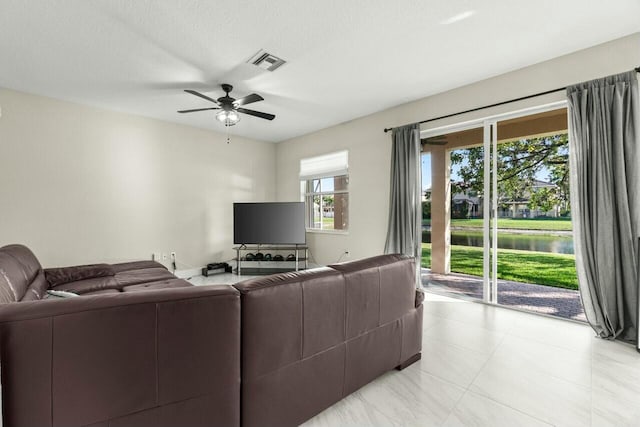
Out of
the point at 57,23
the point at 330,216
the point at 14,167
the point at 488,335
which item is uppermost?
the point at 57,23

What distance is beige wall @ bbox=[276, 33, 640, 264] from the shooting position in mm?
2725

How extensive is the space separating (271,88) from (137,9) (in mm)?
1600

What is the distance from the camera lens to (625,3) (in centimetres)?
216

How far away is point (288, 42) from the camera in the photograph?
2.59 metres

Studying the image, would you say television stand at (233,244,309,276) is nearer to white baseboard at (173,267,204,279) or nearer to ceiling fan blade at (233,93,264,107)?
white baseboard at (173,267,204,279)

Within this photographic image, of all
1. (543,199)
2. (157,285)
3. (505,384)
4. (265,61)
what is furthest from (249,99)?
(543,199)

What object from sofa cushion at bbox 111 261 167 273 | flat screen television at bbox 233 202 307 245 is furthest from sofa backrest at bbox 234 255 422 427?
flat screen television at bbox 233 202 307 245

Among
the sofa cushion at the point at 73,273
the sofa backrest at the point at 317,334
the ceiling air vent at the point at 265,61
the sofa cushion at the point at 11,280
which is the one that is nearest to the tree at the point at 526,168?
the sofa backrest at the point at 317,334

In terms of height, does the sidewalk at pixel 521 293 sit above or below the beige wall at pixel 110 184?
below

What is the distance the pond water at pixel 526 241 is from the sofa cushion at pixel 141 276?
345 centimetres

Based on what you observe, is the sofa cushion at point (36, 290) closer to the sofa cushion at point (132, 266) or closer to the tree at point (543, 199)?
the sofa cushion at point (132, 266)

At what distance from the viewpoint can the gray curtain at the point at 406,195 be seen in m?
3.93

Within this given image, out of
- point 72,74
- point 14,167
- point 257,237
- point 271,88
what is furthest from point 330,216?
point 14,167

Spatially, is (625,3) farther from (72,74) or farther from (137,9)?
(72,74)
